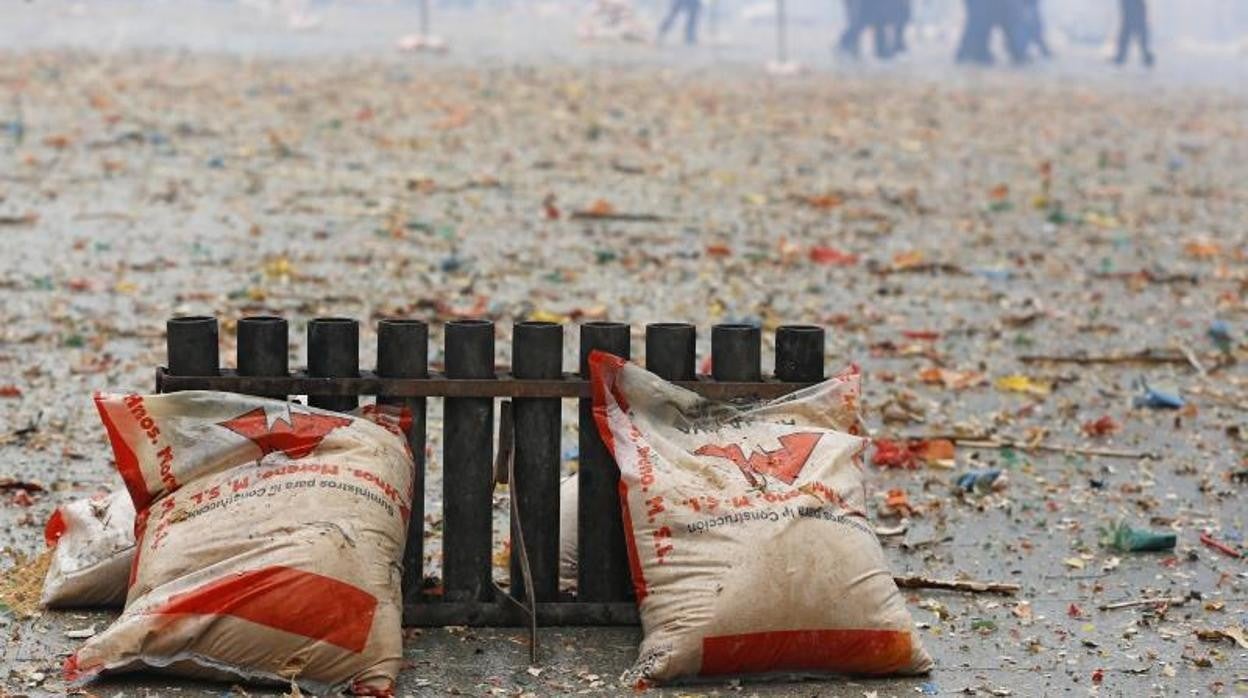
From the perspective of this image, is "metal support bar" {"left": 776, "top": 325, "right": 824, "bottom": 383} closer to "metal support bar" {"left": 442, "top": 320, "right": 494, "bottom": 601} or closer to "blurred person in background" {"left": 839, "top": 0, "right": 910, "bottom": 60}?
"metal support bar" {"left": 442, "top": 320, "right": 494, "bottom": 601}

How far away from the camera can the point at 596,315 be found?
358 inches

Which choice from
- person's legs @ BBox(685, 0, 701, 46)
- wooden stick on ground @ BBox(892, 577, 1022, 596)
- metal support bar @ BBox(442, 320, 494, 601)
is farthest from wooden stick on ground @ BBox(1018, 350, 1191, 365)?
person's legs @ BBox(685, 0, 701, 46)

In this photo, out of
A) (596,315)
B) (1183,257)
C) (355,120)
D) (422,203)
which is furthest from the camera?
(355,120)

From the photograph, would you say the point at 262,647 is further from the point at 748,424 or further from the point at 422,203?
the point at 422,203

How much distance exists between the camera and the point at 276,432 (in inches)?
167

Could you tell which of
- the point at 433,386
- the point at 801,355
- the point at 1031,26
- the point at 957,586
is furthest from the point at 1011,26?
the point at 433,386

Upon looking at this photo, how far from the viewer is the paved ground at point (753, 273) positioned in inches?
189

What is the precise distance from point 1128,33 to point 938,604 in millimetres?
36578

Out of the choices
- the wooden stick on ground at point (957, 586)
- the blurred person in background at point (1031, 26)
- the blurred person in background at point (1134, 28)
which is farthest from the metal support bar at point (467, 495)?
the blurred person in background at point (1031, 26)

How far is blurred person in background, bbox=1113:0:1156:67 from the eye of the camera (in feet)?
127

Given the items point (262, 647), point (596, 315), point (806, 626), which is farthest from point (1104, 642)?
point (596, 315)

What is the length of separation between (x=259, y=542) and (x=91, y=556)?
73 centimetres

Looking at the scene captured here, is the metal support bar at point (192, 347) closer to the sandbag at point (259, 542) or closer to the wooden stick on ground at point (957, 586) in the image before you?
the sandbag at point (259, 542)

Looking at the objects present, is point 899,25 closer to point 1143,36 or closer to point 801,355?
point 1143,36
